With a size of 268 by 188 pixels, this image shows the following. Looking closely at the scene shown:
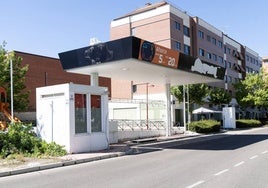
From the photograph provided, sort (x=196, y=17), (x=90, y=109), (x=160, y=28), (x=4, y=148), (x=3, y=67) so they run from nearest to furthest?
(x=4, y=148)
(x=90, y=109)
(x=3, y=67)
(x=160, y=28)
(x=196, y=17)

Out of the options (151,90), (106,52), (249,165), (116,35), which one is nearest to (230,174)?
(249,165)

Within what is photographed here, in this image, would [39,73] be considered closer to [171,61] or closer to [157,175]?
[171,61]

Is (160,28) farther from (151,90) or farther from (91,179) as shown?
(91,179)

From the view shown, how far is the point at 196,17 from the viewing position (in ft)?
198

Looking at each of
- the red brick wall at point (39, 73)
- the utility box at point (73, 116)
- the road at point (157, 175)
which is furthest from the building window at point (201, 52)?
the road at point (157, 175)

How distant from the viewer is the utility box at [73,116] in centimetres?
1877

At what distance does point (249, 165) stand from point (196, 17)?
162ft

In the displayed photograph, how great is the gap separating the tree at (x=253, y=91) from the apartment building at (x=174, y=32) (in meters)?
3.79

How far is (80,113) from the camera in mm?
19516

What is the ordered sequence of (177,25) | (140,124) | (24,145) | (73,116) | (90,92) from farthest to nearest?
1. (177,25)
2. (140,124)
3. (90,92)
4. (73,116)
5. (24,145)

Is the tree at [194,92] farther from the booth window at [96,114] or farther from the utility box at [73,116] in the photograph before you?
the booth window at [96,114]

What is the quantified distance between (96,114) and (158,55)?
19.5 ft

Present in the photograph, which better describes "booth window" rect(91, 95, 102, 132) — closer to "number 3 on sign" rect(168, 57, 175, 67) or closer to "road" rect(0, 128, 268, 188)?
"road" rect(0, 128, 268, 188)

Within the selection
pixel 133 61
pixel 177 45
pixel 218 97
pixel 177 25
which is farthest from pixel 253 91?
pixel 133 61
